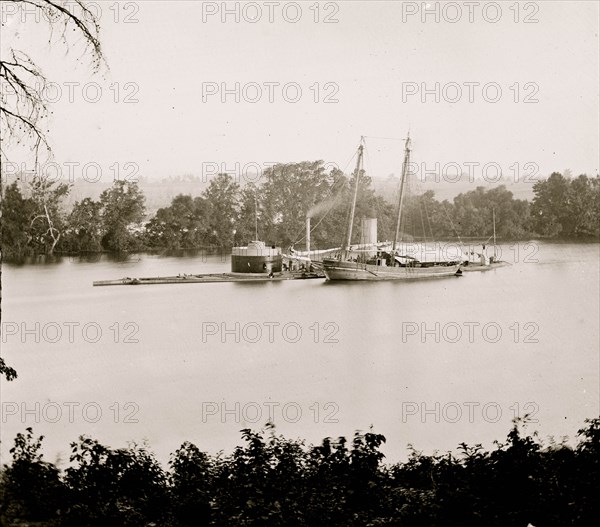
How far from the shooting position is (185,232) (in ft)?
21.0

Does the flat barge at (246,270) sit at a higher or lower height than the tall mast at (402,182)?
lower

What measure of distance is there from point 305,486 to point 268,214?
2.53 metres

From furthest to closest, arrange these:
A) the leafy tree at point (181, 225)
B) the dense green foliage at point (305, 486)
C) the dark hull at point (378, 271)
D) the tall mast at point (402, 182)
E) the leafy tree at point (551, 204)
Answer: the leafy tree at point (551, 204), the dark hull at point (378, 271), the tall mast at point (402, 182), the leafy tree at point (181, 225), the dense green foliage at point (305, 486)

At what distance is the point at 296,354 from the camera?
6.14 metres

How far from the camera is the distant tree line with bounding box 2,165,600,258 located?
6031mm

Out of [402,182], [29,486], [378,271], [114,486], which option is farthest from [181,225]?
[29,486]

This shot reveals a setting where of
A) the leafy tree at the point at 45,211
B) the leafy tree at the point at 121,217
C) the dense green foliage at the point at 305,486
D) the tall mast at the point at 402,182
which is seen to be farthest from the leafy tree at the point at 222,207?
the dense green foliage at the point at 305,486

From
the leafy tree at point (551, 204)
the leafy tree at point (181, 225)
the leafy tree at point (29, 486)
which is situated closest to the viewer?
the leafy tree at point (29, 486)

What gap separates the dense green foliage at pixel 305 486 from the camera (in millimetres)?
4578

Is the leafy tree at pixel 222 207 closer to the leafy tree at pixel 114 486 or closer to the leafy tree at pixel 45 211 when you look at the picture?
the leafy tree at pixel 45 211

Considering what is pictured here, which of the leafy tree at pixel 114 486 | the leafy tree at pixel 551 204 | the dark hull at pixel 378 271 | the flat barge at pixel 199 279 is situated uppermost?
the leafy tree at pixel 551 204

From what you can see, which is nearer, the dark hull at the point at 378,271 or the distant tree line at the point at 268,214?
the distant tree line at the point at 268,214

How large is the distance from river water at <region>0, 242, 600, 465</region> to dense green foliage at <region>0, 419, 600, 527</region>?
0.22 metres

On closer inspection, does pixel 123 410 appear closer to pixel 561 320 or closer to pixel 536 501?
pixel 536 501
